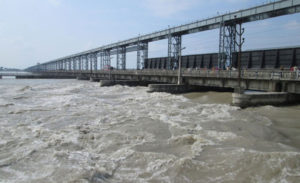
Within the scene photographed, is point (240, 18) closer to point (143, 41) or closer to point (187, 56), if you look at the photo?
point (187, 56)

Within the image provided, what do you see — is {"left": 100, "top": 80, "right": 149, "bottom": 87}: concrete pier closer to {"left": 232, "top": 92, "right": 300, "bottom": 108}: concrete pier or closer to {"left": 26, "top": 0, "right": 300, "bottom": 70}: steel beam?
{"left": 26, "top": 0, "right": 300, "bottom": 70}: steel beam

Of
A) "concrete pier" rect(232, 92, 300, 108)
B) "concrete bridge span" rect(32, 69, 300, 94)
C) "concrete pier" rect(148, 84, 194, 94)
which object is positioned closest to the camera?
"concrete pier" rect(232, 92, 300, 108)

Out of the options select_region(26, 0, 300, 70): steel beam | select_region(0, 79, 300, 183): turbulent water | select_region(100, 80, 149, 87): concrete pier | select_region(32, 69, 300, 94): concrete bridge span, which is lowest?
select_region(0, 79, 300, 183): turbulent water

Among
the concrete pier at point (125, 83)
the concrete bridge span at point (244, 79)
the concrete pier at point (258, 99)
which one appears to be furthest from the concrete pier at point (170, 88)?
the concrete pier at point (125, 83)

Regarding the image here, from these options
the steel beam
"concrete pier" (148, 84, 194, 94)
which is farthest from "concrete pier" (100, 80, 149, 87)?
"concrete pier" (148, 84, 194, 94)

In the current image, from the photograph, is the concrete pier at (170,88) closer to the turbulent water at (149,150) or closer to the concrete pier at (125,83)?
the concrete pier at (125,83)

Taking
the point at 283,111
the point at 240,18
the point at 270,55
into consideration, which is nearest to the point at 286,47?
the point at 270,55

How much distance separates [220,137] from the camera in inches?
491

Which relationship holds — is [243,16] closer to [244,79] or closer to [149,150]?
[244,79]

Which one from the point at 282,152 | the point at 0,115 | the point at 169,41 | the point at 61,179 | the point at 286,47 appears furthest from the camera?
the point at 169,41

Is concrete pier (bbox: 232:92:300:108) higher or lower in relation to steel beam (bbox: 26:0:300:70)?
lower

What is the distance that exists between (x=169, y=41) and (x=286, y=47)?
93.1ft

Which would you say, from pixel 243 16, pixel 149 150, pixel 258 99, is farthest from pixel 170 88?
pixel 149 150

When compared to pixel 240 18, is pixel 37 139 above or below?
below
